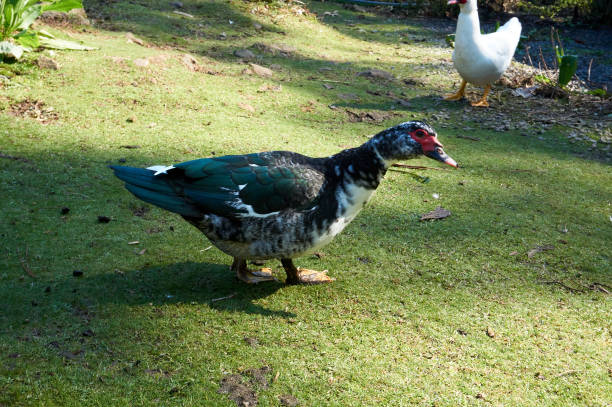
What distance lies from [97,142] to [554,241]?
11.9 ft

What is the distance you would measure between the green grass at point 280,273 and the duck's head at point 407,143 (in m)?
0.82

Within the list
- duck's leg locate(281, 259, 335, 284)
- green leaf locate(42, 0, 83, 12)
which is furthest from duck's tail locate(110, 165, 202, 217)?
green leaf locate(42, 0, 83, 12)

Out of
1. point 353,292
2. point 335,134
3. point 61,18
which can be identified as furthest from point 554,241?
point 61,18

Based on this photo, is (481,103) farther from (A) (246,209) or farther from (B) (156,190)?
(B) (156,190)

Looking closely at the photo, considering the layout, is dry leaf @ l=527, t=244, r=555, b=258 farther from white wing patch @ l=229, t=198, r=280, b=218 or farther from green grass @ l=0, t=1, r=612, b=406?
white wing patch @ l=229, t=198, r=280, b=218

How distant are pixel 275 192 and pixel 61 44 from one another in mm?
4210

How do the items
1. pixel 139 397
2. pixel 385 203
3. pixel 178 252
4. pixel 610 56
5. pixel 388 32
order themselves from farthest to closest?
pixel 388 32 < pixel 610 56 < pixel 385 203 < pixel 178 252 < pixel 139 397

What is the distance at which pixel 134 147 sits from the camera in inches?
177

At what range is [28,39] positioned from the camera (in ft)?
17.2

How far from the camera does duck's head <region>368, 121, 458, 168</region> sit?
106 inches

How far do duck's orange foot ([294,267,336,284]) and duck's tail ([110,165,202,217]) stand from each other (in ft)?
2.36

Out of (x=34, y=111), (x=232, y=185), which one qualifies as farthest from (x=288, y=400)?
(x=34, y=111)

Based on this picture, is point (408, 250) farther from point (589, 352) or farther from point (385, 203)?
point (589, 352)

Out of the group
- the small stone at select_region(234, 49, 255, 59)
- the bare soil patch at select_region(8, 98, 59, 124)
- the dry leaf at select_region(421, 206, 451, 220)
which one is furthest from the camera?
the small stone at select_region(234, 49, 255, 59)
